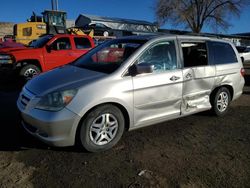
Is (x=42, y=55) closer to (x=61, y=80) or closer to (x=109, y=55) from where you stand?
(x=109, y=55)

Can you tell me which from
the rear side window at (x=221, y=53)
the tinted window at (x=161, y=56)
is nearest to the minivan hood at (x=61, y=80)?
the tinted window at (x=161, y=56)

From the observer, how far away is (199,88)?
194 inches

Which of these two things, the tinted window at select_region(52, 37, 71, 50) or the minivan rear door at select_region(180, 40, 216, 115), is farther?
the tinted window at select_region(52, 37, 71, 50)

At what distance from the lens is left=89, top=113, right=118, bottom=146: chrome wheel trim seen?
3738 millimetres

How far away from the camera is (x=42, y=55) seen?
9.32 metres

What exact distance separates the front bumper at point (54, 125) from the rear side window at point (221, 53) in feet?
10.1

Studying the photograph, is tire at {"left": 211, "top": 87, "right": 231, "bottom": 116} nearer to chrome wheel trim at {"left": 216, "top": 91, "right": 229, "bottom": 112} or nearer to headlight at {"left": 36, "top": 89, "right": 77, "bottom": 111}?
chrome wheel trim at {"left": 216, "top": 91, "right": 229, "bottom": 112}

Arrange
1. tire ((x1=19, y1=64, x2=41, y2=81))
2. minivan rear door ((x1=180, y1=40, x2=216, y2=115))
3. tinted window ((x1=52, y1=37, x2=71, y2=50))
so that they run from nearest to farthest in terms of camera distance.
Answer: minivan rear door ((x1=180, y1=40, x2=216, y2=115)) → tire ((x1=19, y1=64, x2=41, y2=81)) → tinted window ((x1=52, y1=37, x2=71, y2=50))

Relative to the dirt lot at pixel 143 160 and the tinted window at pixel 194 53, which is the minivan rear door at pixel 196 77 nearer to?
the tinted window at pixel 194 53

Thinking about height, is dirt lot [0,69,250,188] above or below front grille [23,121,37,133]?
below

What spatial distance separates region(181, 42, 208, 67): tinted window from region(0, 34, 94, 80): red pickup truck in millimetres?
5839

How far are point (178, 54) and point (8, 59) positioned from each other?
21.8ft

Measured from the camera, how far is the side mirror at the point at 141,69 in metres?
3.93

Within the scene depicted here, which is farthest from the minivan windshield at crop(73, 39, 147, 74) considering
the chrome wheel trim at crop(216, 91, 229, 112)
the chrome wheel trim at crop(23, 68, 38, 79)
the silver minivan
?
the chrome wheel trim at crop(23, 68, 38, 79)
